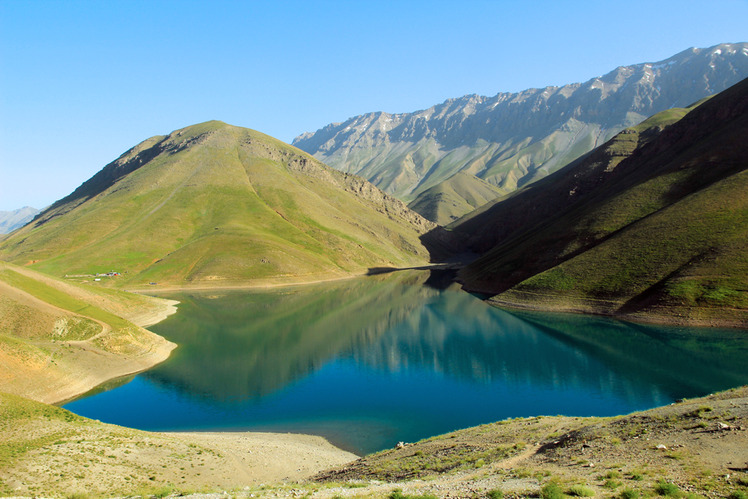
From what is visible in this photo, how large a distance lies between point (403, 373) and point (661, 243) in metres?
65.9

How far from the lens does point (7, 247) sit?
7756 inches

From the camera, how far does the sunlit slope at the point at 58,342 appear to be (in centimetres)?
4841

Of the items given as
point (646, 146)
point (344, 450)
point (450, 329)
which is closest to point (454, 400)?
point (344, 450)

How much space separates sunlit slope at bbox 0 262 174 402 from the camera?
159 feet

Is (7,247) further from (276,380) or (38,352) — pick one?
(276,380)

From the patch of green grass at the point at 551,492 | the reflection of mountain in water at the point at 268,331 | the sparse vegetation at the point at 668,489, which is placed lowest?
the reflection of mountain in water at the point at 268,331

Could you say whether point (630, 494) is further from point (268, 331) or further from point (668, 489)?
point (268, 331)

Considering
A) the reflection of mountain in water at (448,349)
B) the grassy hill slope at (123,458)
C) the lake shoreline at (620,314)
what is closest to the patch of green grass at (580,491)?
the grassy hill slope at (123,458)

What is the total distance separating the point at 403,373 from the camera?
60.8m

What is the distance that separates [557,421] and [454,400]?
16896 mm

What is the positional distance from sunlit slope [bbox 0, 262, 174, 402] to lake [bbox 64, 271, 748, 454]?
323cm

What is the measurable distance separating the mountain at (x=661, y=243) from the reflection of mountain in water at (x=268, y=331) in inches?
1271

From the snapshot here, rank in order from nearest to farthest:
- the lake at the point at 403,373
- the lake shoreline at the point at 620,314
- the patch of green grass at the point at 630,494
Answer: the patch of green grass at the point at 630,494 < the lake at the point at 403,373 < the lake shoreline at the point at 620,314

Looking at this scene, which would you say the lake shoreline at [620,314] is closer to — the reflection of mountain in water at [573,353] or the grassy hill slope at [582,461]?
the reflection of mountain in water at [573,353]
